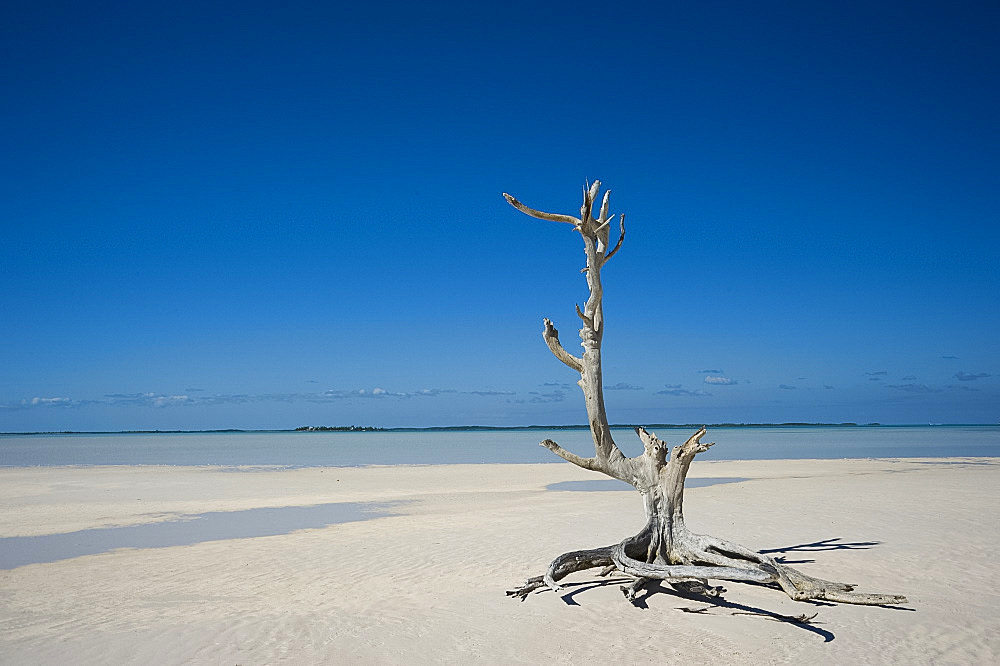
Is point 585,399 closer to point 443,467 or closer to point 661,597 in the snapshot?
point 661,597

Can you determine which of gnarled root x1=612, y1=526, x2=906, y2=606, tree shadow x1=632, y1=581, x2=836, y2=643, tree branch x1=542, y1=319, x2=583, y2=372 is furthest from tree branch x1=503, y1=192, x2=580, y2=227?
tree shadow x1=632, y1=581, x2=836, y2=643

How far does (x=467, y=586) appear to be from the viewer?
9.07 m

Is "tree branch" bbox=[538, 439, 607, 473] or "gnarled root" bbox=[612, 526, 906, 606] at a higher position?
"tree branch" bbox=[538, 439, 607, 473]

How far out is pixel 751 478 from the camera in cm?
2531

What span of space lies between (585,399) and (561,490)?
1391 cm

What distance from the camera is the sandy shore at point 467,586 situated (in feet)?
21.6

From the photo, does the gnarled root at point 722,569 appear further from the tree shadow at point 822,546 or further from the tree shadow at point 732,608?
the tree shadow at point 822,546

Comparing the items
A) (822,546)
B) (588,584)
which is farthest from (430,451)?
(588,584)

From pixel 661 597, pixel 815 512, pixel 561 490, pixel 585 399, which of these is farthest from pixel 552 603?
pixel 561 490

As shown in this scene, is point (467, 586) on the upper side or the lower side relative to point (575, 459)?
lower

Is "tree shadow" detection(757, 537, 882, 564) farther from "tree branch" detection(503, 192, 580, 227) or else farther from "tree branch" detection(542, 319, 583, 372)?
"tree branch" detection(503, 192, 580, 227)

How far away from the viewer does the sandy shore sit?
659cm

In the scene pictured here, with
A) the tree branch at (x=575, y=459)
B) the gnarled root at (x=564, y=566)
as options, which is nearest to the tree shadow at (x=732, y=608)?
the gnarled root at (x=564, y=566)

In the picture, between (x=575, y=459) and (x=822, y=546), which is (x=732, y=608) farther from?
(x=822, y=546)
